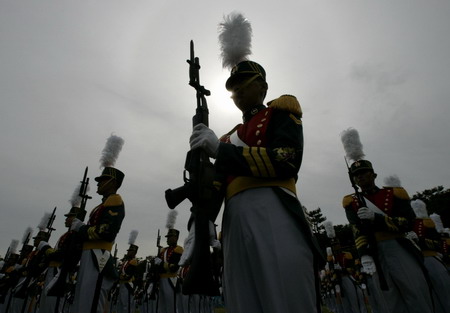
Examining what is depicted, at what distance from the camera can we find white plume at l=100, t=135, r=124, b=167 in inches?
351

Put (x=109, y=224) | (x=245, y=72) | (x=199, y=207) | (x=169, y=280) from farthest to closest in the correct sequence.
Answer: (x=169, y=280) < (x=109, y=224) < (x=245, y=72) < (x=199, y=207)

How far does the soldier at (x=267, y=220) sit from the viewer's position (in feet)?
7.08

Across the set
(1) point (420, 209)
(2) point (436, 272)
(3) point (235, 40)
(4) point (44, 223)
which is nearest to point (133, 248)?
(4) point (44, 223)

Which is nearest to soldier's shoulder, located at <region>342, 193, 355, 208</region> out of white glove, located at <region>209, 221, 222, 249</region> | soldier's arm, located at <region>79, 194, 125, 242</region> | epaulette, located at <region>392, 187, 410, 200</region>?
epaulette, located at <region>392, 187, 410, 200</region>

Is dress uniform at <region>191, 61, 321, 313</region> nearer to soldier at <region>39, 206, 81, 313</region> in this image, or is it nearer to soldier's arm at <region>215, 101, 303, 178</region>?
soldier's arm at <region>215, 101, 303, 178</region>

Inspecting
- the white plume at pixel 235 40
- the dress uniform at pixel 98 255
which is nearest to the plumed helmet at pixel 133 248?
the dress uniform at pixel 98 255

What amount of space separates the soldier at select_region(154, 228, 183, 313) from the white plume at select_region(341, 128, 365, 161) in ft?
27.1

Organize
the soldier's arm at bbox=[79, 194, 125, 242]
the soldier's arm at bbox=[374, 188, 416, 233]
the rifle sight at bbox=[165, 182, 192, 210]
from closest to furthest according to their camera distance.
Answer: the rifle sight at bbox=[165, 182, 192, 210], the soldier's arm at bbox=[374, 188, 416, 233], the soldier's arm at bbox=[79, 194, 125, 242]

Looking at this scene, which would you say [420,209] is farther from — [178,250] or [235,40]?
[235,40]

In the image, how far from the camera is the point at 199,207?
2496 mm

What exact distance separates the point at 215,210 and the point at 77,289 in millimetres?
4712

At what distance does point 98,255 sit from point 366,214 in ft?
17.7

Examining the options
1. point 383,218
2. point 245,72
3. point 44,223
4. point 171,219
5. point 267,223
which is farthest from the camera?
point 171,219

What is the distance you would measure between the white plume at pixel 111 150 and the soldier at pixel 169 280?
5484 mm
